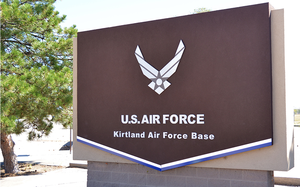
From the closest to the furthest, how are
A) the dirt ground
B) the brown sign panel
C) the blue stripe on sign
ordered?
1. the blue stripe on sign
2. the brown sign panel
3. the dirt ground

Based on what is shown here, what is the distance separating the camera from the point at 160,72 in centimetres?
641

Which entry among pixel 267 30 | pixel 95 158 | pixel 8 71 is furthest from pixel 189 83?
pixel 8 71

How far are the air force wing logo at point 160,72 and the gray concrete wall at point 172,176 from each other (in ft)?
5.56

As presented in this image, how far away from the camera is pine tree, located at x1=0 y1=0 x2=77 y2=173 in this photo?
33.6ft

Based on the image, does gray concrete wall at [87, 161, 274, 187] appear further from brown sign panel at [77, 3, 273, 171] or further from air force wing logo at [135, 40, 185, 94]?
air force wing logo at [135, 40, 185, 94]

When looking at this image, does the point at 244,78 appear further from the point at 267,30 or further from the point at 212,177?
the point at 212,177

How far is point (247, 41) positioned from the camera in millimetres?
5707

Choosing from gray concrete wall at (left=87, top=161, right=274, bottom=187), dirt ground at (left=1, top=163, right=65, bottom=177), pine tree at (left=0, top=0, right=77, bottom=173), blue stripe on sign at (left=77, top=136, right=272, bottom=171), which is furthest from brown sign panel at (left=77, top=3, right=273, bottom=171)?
dirt ground at (left=1, top=163, right=65, bottom=177)

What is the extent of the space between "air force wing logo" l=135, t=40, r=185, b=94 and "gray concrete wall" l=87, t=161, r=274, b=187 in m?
1.70

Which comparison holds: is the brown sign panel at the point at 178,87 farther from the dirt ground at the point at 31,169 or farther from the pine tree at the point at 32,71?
the dirt ground at the point at 31,169

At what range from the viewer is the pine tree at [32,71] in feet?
33.6

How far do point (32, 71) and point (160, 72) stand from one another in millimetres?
6156

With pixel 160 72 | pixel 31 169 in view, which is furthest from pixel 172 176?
pixel 31 169

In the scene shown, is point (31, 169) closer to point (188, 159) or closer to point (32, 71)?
point (32, 71)
